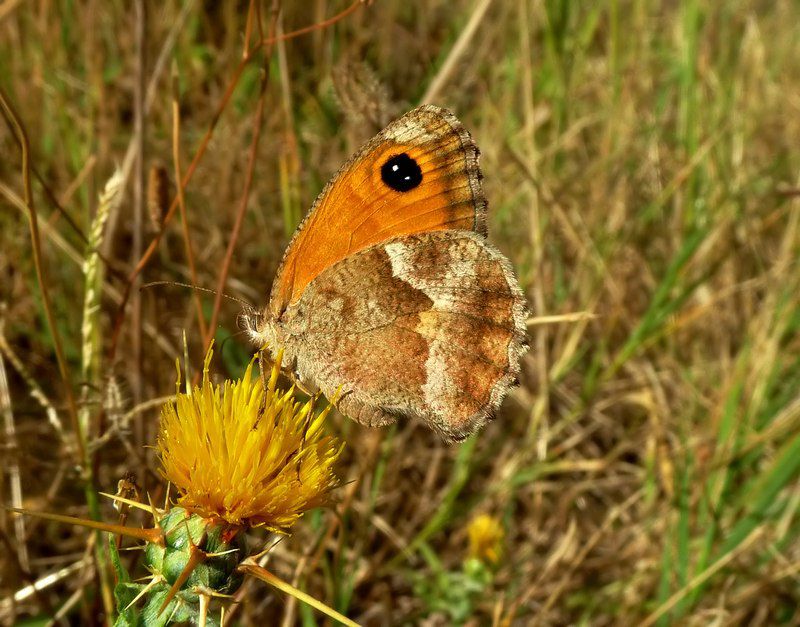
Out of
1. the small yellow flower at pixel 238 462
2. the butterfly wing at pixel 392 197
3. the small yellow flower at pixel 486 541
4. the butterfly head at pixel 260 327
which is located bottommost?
the small yellow flower at pixel 486 541

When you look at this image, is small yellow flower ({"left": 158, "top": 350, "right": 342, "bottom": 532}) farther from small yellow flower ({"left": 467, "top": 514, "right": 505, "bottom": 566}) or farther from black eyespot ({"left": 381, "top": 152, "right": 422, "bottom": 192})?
small yellow flower ({"left": 467, "top": 514, "right": 505, "bottom": 566})

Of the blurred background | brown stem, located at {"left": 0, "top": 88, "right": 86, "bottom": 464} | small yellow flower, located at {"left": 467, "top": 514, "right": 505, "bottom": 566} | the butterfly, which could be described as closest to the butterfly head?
the butterfly

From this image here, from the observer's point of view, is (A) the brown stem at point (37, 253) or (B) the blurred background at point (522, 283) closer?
(A) the brown stem at point (37, 253)

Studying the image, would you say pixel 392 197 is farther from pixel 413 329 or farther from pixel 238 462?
pixel 238 462

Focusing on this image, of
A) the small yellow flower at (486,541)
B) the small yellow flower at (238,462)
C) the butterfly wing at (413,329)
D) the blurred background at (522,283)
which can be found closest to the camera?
the small yellow flower at (238,462)

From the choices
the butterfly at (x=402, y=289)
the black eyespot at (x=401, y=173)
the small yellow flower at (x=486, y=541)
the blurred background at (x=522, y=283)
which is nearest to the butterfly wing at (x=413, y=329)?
the butterfly at (x=402, y=289)

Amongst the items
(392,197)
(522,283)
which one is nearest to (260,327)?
(392,197)

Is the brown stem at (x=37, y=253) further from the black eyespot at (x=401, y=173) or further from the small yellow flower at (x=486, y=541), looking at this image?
the small yellow flower at (x=486, y=541)
